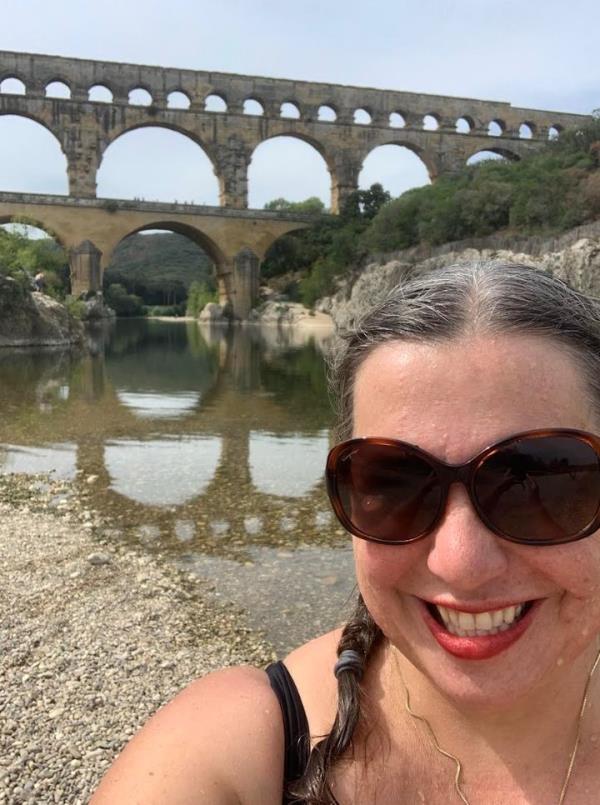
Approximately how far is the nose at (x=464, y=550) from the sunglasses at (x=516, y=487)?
0.01 meters

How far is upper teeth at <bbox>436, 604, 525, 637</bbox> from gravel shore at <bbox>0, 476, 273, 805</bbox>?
67.4 inches

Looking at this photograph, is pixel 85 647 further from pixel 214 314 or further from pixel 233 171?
pixel 214 314

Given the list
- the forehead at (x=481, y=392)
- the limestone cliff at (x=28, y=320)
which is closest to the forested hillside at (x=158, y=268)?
the limestone cliff at (x=28, y=320)

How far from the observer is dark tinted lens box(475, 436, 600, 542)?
33.8 inches

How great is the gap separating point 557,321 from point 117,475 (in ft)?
18.4

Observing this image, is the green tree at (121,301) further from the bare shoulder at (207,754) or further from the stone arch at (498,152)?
the bare shoulder at (207,754)

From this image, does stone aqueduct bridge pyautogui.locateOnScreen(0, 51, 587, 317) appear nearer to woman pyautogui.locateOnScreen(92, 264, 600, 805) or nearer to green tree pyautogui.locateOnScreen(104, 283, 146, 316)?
green tree pyautogui.locateOnScreen(104, 283, 146, 316)

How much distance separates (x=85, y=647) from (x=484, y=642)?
2.55 m

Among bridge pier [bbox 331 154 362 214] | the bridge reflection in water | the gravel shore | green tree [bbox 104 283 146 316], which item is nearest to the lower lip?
the gravel shore

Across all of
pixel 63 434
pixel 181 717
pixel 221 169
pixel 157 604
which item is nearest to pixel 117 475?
pixel 63 434

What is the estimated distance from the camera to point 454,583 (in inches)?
34.0

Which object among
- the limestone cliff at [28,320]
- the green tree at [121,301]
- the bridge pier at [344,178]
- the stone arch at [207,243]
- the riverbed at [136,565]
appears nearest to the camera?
the riverbed at [136,565]

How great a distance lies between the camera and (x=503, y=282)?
96 centimetres

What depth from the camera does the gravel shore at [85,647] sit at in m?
2.28
